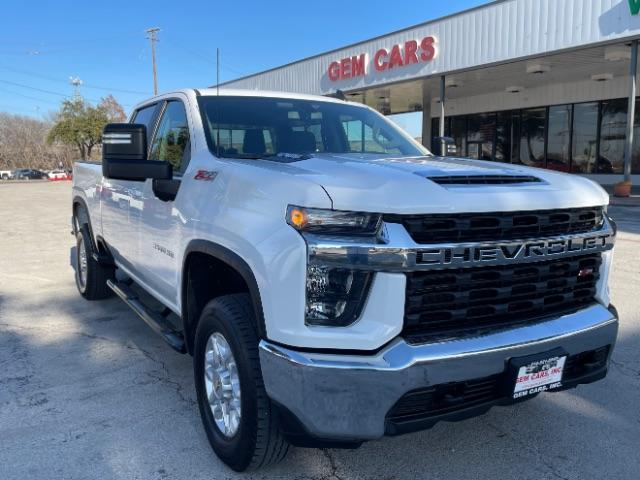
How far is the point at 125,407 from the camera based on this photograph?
10.8 ft

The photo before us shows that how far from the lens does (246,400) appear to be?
2.34 metres

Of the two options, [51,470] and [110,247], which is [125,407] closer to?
[51,470]

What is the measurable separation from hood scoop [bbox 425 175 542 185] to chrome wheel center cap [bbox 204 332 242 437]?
4.01 feet

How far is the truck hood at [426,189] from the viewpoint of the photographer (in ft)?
6.82

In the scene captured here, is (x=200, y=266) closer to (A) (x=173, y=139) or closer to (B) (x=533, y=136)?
→ (A) (x=173, y=139)

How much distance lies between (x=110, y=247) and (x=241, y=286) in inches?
98.6

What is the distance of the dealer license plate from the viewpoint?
2.27m

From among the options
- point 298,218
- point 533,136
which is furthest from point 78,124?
point 298,218

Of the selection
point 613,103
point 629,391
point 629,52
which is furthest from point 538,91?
point 629,391

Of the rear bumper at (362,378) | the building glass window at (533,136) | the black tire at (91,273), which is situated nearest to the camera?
the rear bumper at (362,378)

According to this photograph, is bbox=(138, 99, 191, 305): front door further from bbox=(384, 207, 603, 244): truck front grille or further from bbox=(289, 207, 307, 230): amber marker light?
bbox=(384, 207, 603, 244): truck front grille

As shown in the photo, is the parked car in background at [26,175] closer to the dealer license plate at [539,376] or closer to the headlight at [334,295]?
the headlight at [334,295]

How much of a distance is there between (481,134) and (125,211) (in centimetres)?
2337

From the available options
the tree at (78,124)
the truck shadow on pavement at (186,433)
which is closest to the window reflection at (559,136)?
the truck shadow on pavement at (186,433)
